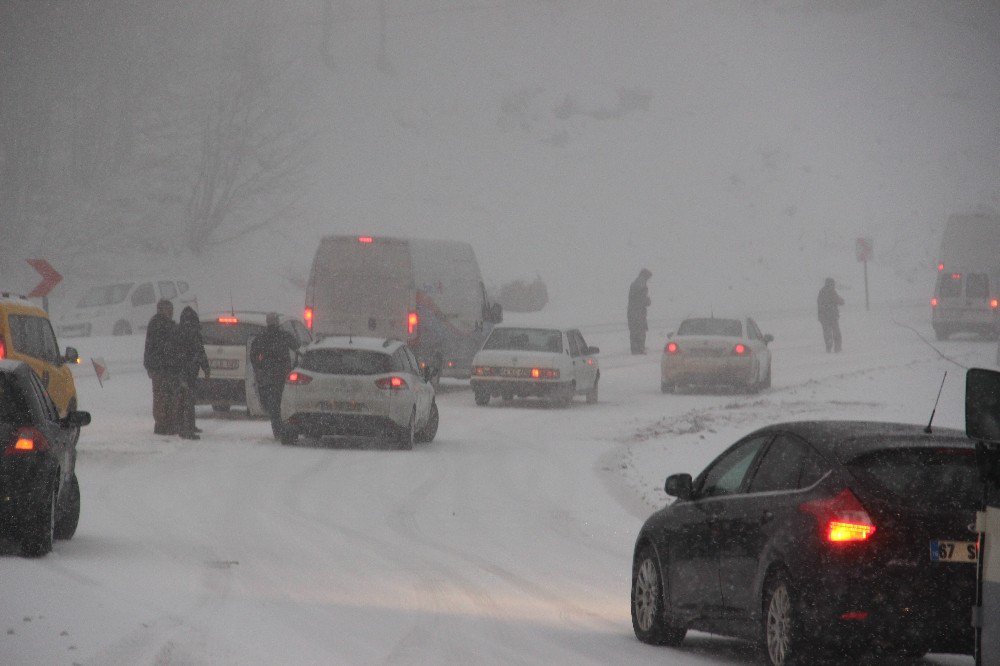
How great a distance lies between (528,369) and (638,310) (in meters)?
13.3

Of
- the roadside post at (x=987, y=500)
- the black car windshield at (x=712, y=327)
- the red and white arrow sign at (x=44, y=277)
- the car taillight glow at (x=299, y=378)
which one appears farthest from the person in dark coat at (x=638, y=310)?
the roadside post at (x=987, y=500)

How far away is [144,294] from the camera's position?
44.4 meters

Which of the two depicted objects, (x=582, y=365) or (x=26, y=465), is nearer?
(x=26, y=465)

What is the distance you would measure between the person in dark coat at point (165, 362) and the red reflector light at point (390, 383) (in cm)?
272

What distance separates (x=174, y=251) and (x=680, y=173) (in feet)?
92.0

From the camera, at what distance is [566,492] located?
55.2 feet

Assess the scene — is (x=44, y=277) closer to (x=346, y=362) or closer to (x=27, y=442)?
(x=346, y=362)

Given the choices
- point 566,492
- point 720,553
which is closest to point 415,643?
point 720,553

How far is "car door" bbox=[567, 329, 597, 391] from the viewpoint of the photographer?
28.8 m

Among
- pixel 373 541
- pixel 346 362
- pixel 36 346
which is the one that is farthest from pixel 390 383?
pixel 373 541

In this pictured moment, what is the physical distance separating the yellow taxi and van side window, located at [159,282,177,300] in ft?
87.9

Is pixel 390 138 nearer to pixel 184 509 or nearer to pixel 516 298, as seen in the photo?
pixel 516 298

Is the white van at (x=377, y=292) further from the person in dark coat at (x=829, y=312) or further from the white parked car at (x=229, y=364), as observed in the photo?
the person in dark coat at (x=829, y=312)

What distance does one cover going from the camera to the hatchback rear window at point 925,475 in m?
7.06
